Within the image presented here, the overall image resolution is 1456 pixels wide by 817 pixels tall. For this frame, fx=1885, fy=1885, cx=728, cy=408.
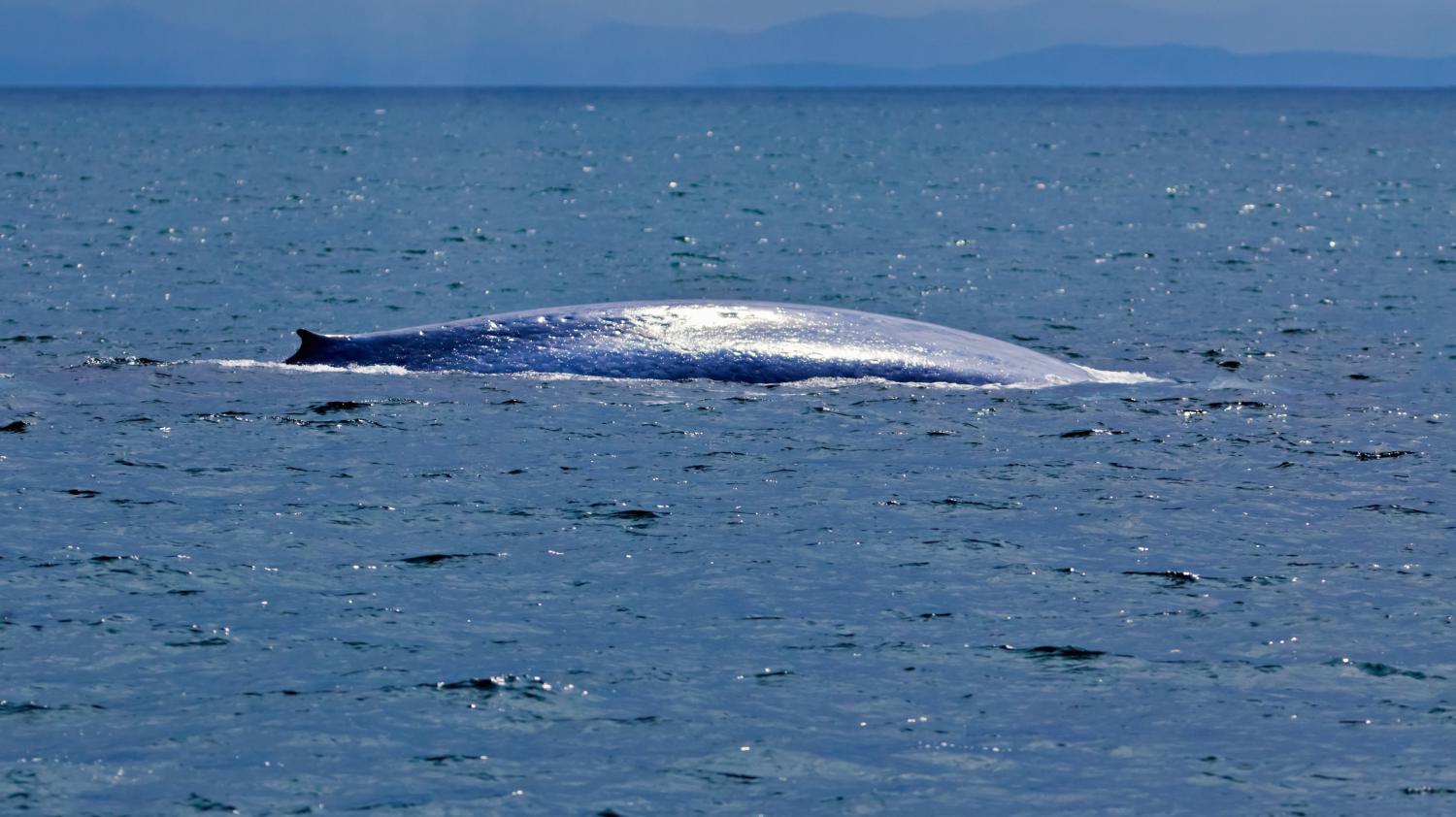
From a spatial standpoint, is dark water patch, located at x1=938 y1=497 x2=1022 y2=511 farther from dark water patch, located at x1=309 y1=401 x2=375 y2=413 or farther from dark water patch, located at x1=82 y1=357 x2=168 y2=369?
dark water patch, located at x1=82 y1=357 x2=168 y2=369

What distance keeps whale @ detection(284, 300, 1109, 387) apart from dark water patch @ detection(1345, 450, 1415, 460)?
394 centimetres

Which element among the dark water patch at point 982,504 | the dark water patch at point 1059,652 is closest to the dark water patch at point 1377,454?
the dark water patch at point 982,504

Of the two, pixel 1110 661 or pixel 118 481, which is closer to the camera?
pixel 1110 661

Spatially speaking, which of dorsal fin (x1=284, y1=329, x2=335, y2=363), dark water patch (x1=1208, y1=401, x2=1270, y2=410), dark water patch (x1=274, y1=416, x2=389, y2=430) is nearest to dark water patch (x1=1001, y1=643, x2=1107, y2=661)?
dark water patch (x1=274, y1=416, x2=389, y2=430)

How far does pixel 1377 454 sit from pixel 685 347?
701 cm

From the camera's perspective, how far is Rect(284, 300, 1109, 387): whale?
19875mm

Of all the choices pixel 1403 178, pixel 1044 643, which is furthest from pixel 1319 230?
pixel 1044 643

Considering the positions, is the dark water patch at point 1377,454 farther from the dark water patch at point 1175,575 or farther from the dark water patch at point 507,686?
the dark water patch at point 507,686

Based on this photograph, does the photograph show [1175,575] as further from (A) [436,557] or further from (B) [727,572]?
(A) [436,557]

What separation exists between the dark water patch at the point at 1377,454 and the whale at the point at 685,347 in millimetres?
3937

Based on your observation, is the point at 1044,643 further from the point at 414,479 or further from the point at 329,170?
the point at 329,170

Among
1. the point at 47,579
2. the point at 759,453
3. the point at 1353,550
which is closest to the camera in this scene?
the point at 47,579

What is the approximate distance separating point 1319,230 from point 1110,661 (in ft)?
138

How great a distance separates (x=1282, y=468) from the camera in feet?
54.1
